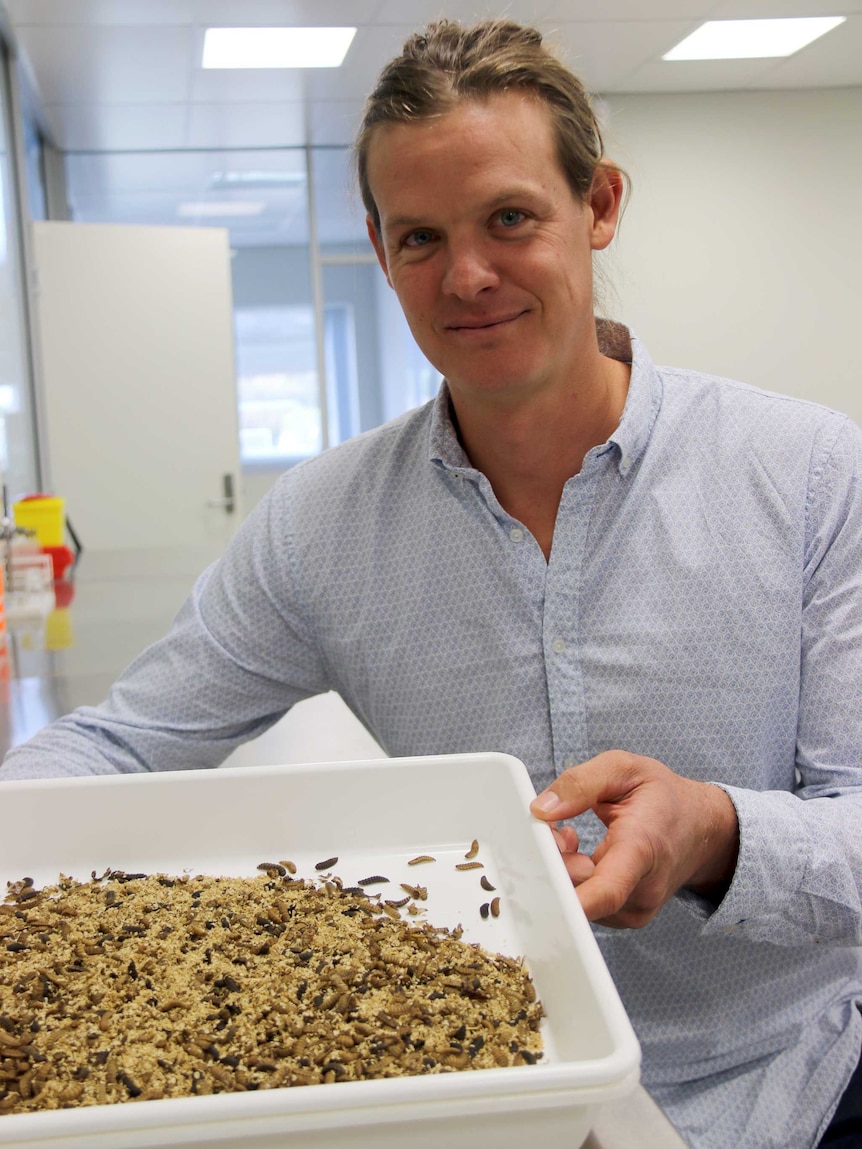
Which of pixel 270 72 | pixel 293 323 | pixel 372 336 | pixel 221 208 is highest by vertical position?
pixel 221 208

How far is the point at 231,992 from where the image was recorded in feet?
2.16

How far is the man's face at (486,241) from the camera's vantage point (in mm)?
1032

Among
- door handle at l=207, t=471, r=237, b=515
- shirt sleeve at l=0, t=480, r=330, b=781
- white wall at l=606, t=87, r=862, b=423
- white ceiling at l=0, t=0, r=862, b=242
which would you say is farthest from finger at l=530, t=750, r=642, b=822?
white wall at l=606, t=87, r=862, b=423

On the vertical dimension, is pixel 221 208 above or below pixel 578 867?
above

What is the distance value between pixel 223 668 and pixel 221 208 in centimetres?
783

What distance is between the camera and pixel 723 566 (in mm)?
1097

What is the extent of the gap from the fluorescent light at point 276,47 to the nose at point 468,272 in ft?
12.4

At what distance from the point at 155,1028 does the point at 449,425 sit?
2.49 feet

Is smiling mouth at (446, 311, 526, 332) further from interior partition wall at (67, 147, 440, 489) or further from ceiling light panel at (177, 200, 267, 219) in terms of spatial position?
ceiling light panel at (177, 200, 267, 219)

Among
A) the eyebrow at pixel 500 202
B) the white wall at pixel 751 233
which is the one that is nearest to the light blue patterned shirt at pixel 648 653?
the eyebrow at pixel 500 202

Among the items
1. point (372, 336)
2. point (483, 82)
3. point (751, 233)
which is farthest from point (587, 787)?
point (372, 336)

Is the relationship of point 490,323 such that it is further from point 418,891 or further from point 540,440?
point 418,891

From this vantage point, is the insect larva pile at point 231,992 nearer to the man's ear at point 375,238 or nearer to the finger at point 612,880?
the finger at point 612,880

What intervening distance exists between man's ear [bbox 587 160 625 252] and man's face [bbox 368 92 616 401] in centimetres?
8
